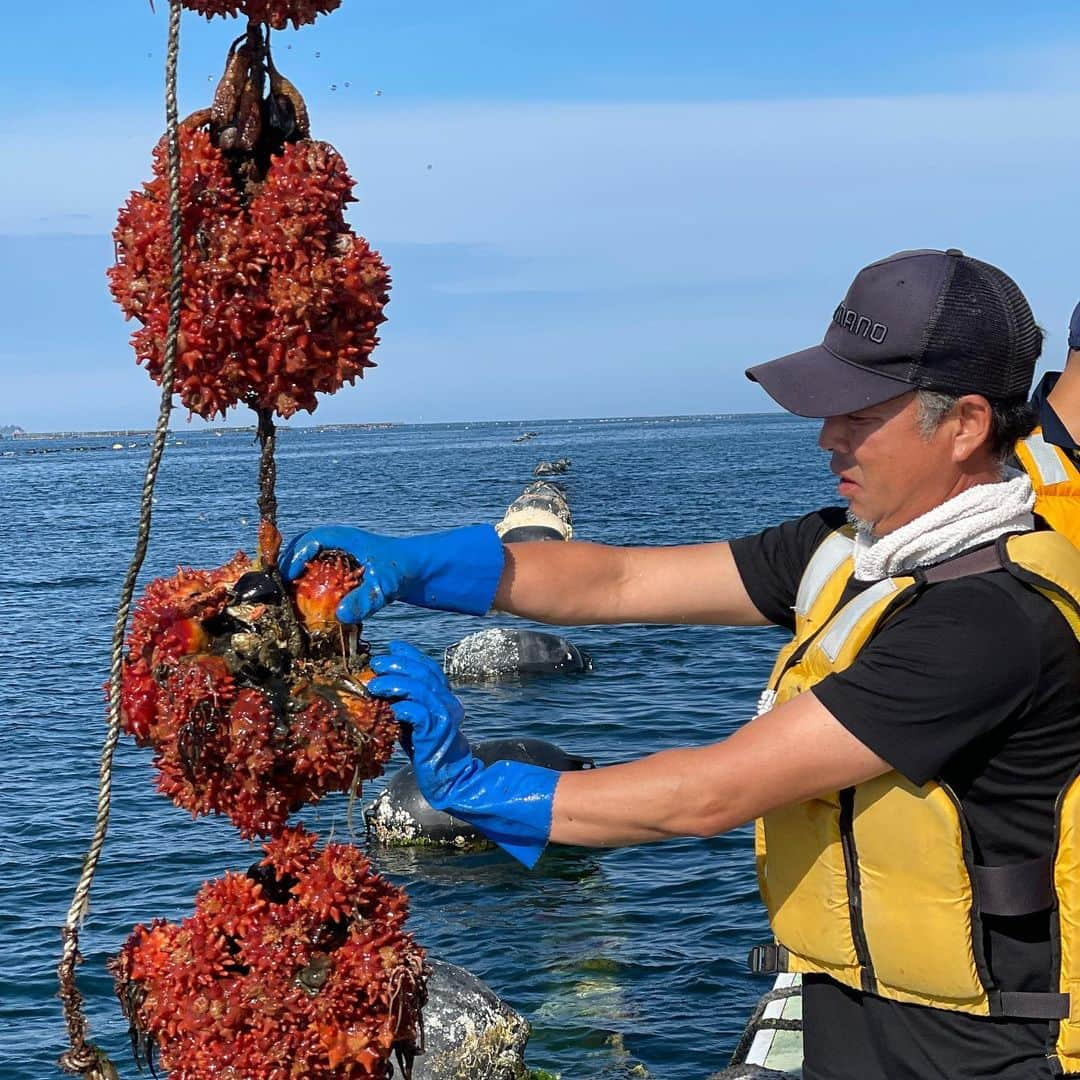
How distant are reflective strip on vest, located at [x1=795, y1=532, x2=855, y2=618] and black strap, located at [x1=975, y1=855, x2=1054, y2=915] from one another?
0.95m

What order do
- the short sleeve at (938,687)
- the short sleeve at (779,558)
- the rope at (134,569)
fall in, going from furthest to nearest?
the short sleeve at (779,558) → the rope at (134,569) → the short sleeve at (938,687)

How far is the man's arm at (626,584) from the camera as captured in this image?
467 cm

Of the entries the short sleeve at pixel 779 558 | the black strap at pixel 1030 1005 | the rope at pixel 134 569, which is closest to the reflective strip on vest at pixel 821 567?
the short sleeve at pixel 779 558

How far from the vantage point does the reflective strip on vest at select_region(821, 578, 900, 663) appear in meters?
3.74

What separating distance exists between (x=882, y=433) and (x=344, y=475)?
108 meters

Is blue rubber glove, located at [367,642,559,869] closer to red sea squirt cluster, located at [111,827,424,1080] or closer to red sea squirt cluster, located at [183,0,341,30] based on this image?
red sea squirt cluster, located at [111,827,424,1080]

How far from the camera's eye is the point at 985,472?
379 centimetres

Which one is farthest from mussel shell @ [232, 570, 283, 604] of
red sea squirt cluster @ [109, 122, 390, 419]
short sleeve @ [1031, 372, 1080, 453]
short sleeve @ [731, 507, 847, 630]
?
short sleeve @ [1031, 372, 1080, 453]

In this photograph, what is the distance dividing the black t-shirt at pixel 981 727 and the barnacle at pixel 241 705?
127cm

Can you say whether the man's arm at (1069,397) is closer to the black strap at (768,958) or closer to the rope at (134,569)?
the black strap at (768,958)

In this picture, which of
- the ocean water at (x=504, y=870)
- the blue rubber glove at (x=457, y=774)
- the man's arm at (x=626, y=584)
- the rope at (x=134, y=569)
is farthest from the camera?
the ocean water at (x=504, y=870)

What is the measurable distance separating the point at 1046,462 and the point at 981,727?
47.4 inches

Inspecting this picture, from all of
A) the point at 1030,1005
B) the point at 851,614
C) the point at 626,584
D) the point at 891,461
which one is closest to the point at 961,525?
the point at 891,461

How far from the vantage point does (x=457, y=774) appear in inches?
152
